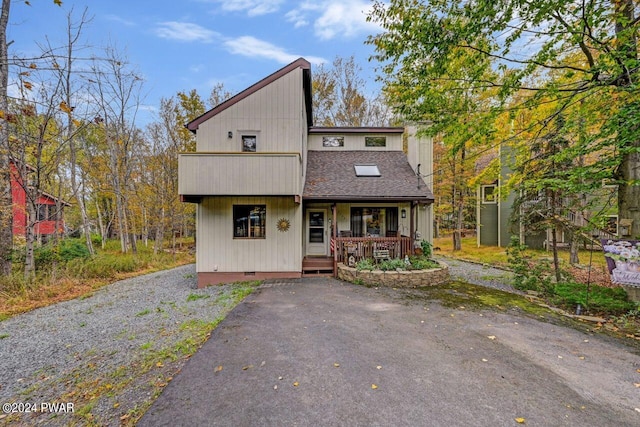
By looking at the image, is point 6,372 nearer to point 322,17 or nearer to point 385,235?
point 385,235

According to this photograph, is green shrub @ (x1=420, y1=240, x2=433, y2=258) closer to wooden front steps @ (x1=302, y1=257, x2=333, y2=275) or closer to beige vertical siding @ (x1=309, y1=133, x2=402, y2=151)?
wooden front steps @ (x1=302, y1=257, x2=333, y2=275)

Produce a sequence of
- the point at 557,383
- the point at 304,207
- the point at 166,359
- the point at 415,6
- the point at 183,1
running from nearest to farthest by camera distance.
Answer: the point at 557,383, the point at 166,359, the point at 415,6, the point at 183,1, the point at 304,207

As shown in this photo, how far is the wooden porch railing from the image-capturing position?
9336 mm

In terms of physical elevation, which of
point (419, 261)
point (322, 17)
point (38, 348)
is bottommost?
point (38, 348)

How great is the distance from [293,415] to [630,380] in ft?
14.5

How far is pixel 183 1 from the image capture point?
8.62 meters

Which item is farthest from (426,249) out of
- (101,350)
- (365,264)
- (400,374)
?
(101,350)

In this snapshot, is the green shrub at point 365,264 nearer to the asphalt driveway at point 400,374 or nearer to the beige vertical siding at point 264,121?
the asphalt driveway at point 400,374

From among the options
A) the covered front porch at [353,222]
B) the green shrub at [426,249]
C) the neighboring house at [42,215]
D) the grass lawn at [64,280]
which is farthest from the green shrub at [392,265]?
the neighboring house at [42,215]

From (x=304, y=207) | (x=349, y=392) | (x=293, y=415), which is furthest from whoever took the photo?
(x=304, y=207)

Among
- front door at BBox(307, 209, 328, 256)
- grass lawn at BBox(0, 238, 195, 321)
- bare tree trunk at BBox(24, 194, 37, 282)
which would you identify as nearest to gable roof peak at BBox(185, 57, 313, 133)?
front door at BBox(307, 209, 328, 256)

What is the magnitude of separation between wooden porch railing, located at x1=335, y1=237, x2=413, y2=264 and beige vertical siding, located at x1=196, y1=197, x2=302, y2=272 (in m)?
1.67

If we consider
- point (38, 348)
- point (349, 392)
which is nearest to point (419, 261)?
point (349, 392)

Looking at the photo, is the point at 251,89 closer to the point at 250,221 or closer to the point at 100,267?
the point at 250,221
